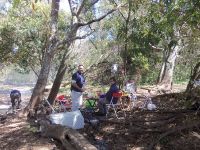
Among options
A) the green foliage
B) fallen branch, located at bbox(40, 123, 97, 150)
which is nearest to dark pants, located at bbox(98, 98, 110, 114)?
fallen branch, located at bbox(40, 123, 97, 150)

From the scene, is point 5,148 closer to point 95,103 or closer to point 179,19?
point 95,103

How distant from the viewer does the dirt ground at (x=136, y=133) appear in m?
8.53

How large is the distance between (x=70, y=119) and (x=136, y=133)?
1746 millimetres

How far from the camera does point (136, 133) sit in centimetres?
921

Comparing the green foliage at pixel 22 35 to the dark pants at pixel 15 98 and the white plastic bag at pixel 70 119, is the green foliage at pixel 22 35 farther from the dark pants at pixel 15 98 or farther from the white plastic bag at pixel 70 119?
the white plastic bag at pixel 70 119

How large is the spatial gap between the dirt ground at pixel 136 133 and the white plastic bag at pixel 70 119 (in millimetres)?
240

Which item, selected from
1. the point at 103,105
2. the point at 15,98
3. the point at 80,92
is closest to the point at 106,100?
the point at 103,105

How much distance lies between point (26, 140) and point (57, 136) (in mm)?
968

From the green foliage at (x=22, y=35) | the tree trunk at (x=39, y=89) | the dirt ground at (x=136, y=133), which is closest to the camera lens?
the dirt ground at (x=136, y=133)

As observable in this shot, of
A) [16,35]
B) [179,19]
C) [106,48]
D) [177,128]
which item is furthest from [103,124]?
[106,48]

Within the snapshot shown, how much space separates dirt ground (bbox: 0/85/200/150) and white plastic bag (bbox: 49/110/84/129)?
240mm

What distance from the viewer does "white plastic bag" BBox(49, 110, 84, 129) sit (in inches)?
386

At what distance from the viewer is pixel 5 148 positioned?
30.0 ft

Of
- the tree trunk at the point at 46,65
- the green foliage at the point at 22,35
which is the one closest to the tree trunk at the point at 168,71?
the green foliage at the point at 22,35
